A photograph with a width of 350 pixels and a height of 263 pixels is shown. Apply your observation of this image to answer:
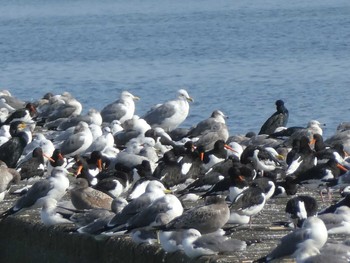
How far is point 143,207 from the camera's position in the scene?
11148 millimetres

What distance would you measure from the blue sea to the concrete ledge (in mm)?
15784

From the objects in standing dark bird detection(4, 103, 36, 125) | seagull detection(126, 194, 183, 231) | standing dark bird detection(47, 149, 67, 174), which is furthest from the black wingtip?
standing dark bird detection(4, 103, 36, 125)

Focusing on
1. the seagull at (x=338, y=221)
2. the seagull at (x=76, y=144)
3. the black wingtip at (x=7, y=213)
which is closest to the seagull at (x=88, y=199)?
the black wingtip at (x=7, y=213)

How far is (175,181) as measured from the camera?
14.4m

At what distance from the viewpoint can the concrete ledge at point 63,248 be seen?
10672mm

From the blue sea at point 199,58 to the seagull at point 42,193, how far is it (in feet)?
49.8

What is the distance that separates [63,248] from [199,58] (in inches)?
1469

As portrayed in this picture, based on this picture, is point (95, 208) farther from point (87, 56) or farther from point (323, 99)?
point (87, 56)

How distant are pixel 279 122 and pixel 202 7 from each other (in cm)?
6713

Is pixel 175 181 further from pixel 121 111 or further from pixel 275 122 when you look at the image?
pixel 121 111

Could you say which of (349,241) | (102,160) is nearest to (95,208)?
(349,241)

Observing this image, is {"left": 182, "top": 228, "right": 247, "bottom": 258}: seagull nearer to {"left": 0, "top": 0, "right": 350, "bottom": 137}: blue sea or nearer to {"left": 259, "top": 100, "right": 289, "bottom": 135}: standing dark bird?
{"left": 259, "top": 100, "right": 289, "bottom": 135}: standing dark bird

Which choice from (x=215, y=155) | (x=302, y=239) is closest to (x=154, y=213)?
(x=302, y=239)

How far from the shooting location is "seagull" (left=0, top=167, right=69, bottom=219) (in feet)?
41.1
